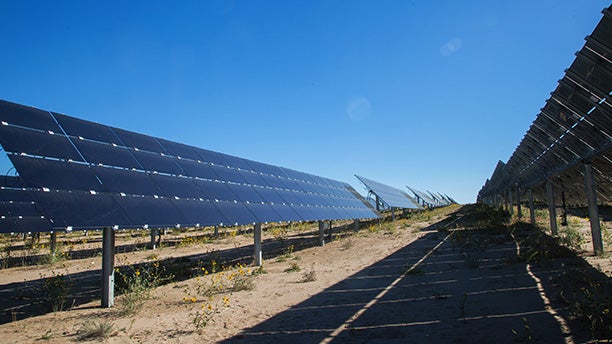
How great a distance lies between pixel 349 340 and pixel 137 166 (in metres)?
7.90

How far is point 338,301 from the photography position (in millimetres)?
8000

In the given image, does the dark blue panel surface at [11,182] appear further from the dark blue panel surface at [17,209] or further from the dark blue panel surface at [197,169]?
the dark blue panel surface at [197,169]

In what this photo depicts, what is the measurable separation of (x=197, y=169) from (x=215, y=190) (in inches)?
51.4

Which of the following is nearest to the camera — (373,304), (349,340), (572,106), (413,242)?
(349,340)

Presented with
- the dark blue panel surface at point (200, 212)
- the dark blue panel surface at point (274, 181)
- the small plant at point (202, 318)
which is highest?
the dark blue panel surface at point (274, 181)

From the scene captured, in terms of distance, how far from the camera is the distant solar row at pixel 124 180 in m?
7.21

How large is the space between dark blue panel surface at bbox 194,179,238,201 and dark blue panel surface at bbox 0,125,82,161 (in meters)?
4.09

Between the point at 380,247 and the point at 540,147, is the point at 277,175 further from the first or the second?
the point at 540,147

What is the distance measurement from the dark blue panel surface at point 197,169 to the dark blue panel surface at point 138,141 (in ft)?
3.06

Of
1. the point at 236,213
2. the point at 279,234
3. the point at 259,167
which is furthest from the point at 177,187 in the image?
the point at 279,234

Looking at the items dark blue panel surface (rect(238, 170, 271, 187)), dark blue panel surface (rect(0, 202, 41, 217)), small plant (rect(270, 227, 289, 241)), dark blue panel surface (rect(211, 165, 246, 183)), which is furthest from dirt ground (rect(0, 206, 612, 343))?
small plant (rect(270, 227, 289, 241))

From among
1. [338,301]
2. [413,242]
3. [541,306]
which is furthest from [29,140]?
[413,242]

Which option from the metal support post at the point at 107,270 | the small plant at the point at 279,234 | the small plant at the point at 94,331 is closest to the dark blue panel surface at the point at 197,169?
the metal support post at the point at 107,270

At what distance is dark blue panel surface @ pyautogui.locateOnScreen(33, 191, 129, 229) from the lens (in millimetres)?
6691
